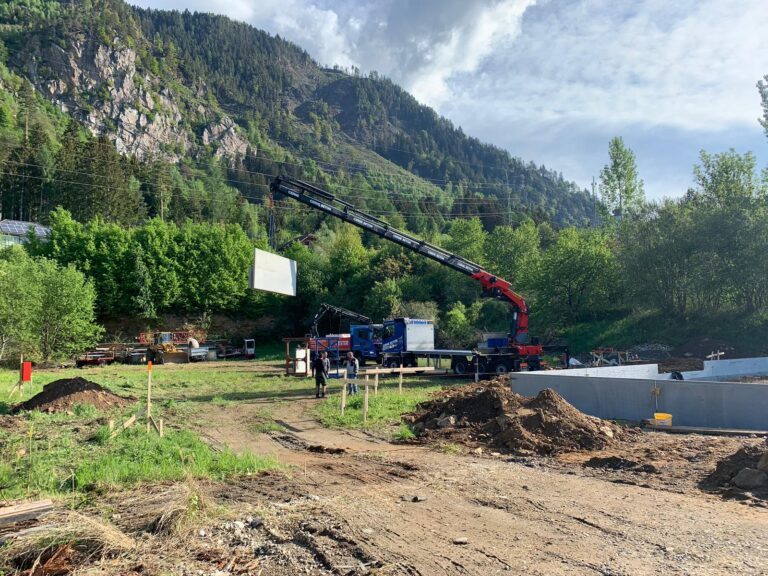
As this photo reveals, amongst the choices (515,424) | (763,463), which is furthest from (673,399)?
(763,463)

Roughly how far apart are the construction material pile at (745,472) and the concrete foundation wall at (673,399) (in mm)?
4687

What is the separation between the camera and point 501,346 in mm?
29141

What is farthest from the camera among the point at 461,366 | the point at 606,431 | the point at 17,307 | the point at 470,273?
the point at 17,307

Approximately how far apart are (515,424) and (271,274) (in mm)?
7384

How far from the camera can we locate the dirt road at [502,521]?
5.75 m

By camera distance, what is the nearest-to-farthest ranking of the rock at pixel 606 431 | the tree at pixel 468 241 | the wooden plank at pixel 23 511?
the wooden plank at pixel 23 511, the rock at pixel 606 431, the tree at pixel 468 241

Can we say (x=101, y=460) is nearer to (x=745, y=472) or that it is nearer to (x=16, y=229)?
(x=745, y=472)

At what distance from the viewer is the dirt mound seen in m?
16.2

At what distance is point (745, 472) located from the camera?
8.90 metres

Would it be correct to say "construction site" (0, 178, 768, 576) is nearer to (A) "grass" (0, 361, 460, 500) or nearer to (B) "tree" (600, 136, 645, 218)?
(A) "grass" (0, 361, 460, 500)

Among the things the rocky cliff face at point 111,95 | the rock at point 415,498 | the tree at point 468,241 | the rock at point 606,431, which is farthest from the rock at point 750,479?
the rocky cliff face at point 111,95

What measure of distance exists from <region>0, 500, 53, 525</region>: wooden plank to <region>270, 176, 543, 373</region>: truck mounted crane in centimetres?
2013

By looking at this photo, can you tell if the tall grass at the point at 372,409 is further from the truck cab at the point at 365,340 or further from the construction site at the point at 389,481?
the truck cab at the point at 365,340

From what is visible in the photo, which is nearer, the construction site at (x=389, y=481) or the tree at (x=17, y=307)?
the construction site at (x=389, y=481)
